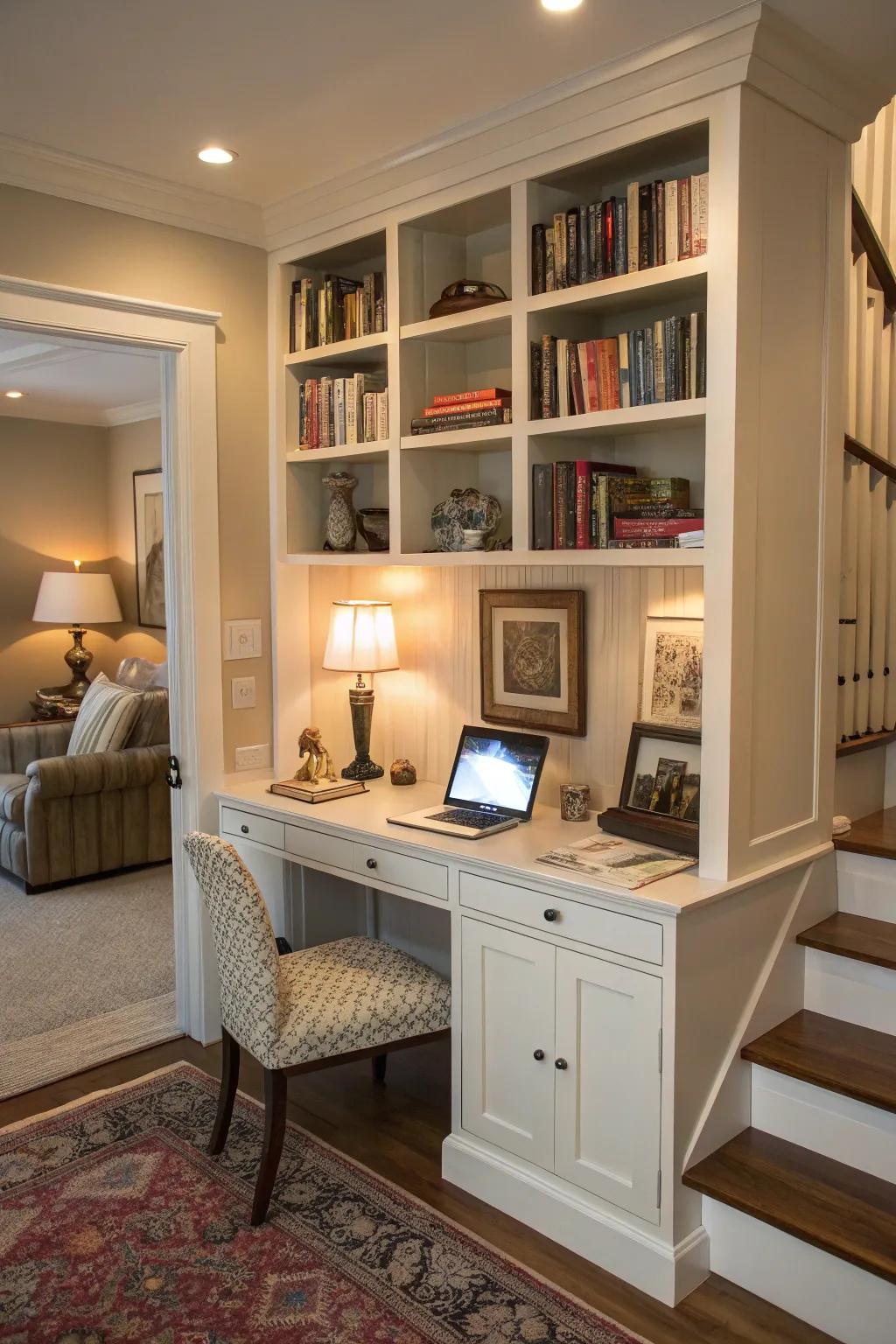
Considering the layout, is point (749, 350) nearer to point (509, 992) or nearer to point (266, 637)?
point (509, 992)

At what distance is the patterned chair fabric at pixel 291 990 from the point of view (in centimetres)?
248

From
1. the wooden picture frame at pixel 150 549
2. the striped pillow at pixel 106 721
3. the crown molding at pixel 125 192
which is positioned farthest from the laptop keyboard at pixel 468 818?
the wooden picture frame at pixel 150 549

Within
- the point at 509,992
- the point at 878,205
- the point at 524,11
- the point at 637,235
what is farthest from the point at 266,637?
the point at 878,205

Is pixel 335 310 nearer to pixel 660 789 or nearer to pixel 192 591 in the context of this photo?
pixel 192 591

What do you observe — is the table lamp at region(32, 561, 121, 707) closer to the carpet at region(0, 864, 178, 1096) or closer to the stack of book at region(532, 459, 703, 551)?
the carpet at region(0, 864, 178, 1096)

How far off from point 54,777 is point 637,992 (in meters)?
3.63

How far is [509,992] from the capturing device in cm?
253

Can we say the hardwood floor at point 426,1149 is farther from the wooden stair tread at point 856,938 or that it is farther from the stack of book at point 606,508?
the stack of book at point 606,508

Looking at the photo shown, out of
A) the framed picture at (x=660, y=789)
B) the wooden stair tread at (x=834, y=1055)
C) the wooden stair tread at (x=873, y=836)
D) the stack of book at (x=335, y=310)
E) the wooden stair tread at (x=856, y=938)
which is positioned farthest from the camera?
the stack of book at (x=335, y=310)

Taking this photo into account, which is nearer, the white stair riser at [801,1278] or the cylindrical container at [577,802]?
the white stair riser at [801,1278]

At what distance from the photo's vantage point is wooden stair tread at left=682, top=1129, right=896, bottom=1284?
2.06 meters

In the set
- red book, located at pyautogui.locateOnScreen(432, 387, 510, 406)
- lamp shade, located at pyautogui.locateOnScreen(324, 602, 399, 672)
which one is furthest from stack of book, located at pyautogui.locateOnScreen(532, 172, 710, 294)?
lamp shade, located at pyautogui.locateOnScreen(324, 602, 399, 672)

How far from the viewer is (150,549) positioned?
6941 millimetres

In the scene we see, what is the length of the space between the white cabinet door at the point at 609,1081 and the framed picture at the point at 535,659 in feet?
2.74
